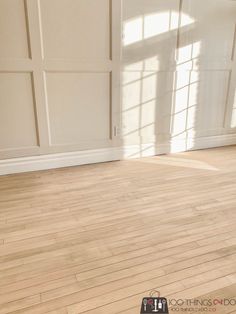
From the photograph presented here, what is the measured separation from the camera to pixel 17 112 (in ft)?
8.33

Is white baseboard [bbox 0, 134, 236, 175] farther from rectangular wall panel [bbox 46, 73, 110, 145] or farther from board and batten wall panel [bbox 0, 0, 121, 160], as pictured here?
rectangular wall panel [bbox 46, 73, 110, 145]

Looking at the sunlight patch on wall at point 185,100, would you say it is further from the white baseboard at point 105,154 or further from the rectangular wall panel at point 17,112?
the rectangular wall panel at point 17,112

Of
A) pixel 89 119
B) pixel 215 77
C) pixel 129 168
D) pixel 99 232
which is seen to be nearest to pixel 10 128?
pixel 89 119

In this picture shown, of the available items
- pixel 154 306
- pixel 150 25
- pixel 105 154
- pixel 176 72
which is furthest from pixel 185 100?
pixel 154 306

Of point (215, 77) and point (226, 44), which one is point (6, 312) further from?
point (226, 44)

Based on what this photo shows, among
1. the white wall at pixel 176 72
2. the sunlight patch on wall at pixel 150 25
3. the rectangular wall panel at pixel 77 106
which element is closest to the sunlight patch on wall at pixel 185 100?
the white wall at pixel 176 72

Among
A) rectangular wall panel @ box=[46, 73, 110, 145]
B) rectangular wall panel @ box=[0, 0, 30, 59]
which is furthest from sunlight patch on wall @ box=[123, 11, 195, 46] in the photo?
rectangular wall panel @ box=[0, 0, 30, 59]

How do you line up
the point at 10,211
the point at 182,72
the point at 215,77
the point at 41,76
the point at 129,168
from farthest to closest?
the point at 215,77, the point at 182,72, the point at 129,168, the point at 41,76, the point at 10,211

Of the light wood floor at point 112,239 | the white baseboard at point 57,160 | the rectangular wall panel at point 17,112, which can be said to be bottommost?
the light wood floor at point 112,239

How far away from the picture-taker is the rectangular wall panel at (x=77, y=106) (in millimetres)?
2623

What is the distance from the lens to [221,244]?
1592 mm

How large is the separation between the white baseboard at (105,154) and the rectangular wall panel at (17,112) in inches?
7.1

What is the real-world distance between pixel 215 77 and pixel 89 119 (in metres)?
1.69

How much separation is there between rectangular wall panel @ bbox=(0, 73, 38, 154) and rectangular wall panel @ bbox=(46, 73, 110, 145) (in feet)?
0.62
